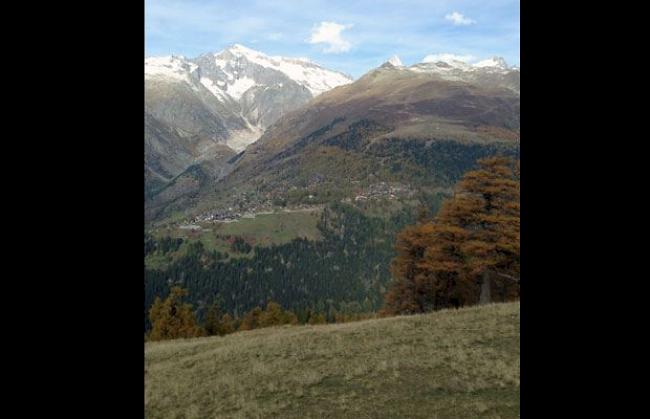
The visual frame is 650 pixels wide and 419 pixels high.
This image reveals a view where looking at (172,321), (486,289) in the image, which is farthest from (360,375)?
(172,321)

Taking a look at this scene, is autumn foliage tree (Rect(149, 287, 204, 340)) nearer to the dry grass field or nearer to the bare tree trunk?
the bare tree trunk

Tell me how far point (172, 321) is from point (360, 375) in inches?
1140

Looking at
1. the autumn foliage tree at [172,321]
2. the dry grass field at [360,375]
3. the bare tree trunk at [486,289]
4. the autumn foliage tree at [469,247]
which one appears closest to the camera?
the dry grass field at [360,375]

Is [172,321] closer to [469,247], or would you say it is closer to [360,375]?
[469,247]

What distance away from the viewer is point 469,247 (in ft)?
78.6

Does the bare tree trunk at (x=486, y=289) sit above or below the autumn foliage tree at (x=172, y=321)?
above

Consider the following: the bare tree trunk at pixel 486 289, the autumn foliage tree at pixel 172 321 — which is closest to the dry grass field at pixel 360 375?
the bare tree trunk at pixel 486 289

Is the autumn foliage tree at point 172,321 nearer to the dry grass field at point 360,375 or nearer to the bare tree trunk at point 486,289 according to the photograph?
the bare tree trunk at point 486,289

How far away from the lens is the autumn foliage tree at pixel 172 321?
3700 cm

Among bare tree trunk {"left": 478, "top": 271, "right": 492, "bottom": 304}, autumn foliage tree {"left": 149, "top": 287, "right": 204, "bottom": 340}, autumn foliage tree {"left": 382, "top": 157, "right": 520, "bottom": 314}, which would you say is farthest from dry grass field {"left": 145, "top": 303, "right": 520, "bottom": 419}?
autumn foliage tree {"left": 149, "top": 287, "right": 204, "bottom": 340}

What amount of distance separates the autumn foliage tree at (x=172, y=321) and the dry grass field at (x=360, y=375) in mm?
21241
